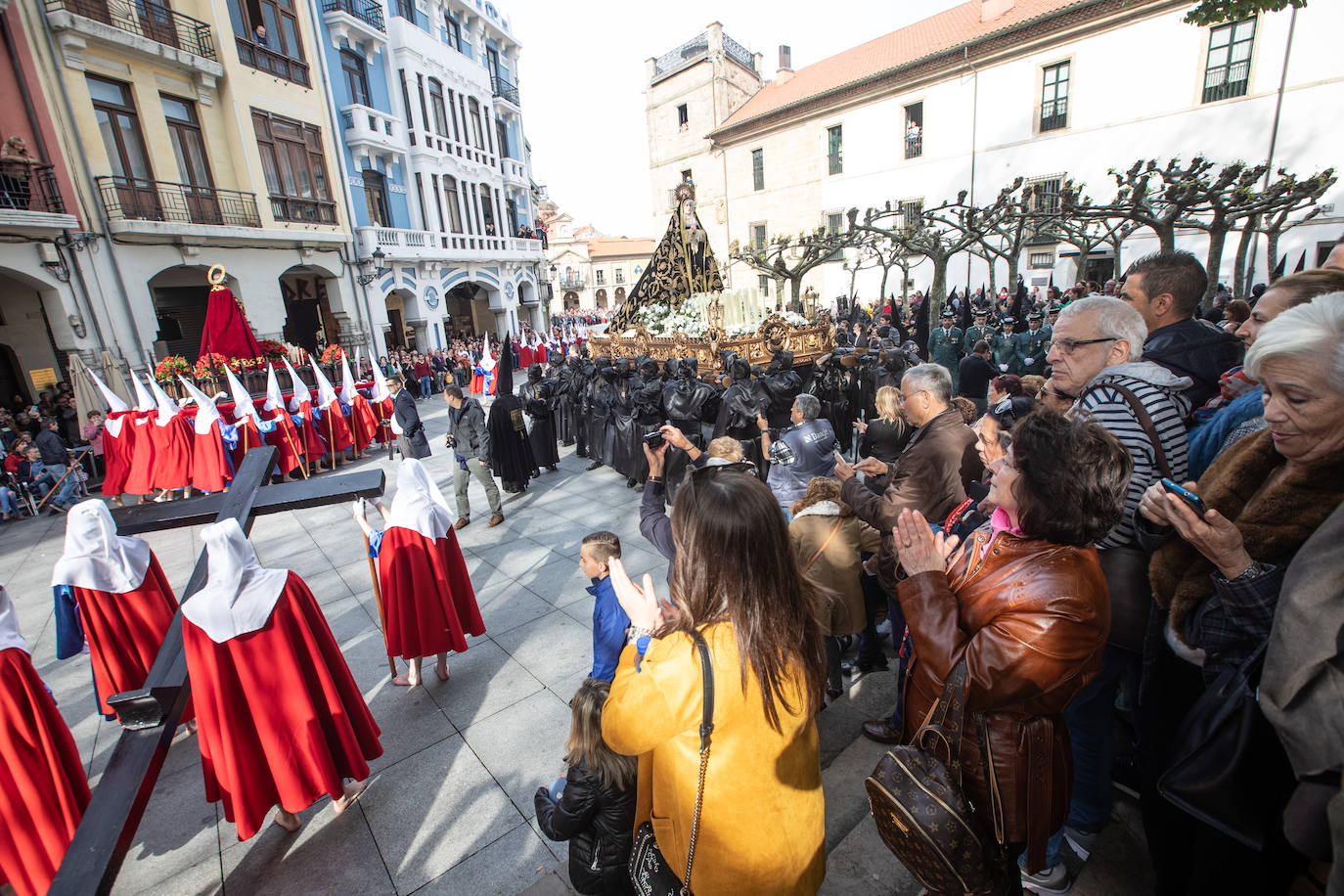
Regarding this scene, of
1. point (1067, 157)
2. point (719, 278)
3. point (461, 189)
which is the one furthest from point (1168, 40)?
point (461, 189)

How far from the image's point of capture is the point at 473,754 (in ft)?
11.1

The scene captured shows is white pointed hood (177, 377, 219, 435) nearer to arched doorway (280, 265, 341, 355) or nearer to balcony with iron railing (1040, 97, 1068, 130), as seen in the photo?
arched doorway (280, 265, 341, 355)

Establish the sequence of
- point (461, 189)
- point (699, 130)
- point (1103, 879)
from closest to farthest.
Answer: point (1103, 879), point (461, 189), point (699, 130)

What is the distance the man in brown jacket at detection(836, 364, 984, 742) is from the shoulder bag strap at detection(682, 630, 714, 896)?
1633 mm

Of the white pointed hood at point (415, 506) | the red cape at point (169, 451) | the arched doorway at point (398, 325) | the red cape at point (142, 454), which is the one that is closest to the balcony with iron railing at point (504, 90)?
the arched doorway at point (398, 325)

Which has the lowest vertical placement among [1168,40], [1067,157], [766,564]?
[766,564]

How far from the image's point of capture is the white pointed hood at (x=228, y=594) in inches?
102

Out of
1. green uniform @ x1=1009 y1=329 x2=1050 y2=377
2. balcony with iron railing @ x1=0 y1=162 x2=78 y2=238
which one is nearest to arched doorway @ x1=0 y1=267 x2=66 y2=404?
balcony with iron railing @ x1=0 y1=162 x2=78 y2=238

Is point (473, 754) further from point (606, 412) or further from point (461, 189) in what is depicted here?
point (461, 189)

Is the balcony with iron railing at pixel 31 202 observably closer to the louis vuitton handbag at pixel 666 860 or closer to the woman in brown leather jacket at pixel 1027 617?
the louis vuitton handbag at pixel 666 860

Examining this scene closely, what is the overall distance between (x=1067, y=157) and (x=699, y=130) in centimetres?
2131

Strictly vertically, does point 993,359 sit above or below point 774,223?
below

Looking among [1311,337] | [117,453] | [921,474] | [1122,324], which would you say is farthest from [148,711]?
[117,453]

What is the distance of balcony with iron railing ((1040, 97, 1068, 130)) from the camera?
69.4 feet
